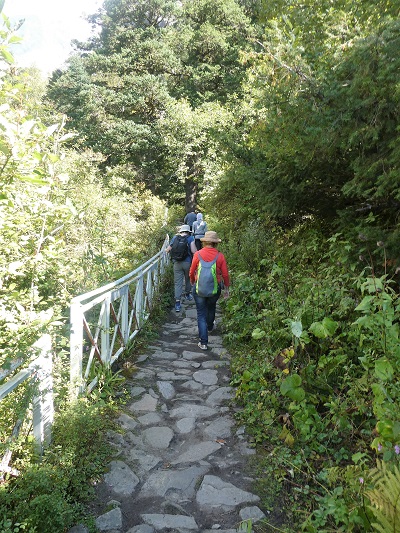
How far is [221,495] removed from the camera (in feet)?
9.63

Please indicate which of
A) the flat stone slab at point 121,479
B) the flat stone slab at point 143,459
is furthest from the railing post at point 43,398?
the flat stone slab at point 143,459

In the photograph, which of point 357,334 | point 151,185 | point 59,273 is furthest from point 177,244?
point 151,185

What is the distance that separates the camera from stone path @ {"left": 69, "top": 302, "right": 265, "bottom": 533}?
107 inches

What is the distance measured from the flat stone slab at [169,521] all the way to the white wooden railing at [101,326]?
111cm

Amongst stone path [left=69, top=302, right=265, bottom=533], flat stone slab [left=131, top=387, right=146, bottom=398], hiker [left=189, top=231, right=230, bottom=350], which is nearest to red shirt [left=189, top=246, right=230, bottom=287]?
hiker [left=189, top=231, right=230, bottom=350]

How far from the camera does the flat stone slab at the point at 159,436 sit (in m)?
3.61

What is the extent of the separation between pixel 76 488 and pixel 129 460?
603mm

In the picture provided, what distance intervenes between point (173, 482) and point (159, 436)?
2.24 ft

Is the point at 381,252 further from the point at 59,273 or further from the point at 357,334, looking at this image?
the point at 59,273

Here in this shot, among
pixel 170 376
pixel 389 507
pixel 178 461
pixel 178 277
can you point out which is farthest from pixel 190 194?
pixel 389 507

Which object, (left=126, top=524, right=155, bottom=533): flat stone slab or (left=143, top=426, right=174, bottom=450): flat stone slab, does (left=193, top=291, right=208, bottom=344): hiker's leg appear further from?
(left=126, top=524, right=155, bottom=533): flat stone slab

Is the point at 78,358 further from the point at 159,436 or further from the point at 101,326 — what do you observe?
the point at 159,436

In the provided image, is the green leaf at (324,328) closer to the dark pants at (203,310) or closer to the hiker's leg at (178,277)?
the dark pants at (203,310)

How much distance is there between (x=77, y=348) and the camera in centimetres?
354
